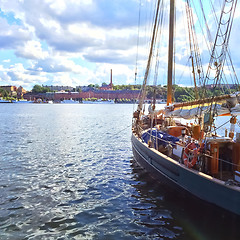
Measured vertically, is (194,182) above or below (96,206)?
above

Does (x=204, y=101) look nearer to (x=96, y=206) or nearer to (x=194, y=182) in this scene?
(x=194, y=182)

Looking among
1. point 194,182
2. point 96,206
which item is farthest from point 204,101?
point 96,206

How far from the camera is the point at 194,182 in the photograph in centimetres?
963

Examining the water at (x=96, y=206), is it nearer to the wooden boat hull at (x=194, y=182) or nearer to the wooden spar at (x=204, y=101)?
the wooden boat hull at (x=194, y=182)

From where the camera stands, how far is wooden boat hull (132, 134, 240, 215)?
8250 mm

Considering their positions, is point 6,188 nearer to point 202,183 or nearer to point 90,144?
point 202,183

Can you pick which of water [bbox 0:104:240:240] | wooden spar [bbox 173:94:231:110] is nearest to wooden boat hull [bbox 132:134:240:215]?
water [bbox 0:104:240:240]

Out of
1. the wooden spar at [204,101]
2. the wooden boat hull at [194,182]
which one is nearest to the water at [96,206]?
the wooden boat hull at [194,182]

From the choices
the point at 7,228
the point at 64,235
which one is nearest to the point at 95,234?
the point at 64,235

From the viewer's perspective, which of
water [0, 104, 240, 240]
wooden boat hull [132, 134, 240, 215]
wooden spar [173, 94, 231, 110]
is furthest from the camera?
wooden spar [173, 94, 231, 110]

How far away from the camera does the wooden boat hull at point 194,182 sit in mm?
8250

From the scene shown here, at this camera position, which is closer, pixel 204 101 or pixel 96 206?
pixel 96 206

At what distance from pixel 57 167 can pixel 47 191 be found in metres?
4.51

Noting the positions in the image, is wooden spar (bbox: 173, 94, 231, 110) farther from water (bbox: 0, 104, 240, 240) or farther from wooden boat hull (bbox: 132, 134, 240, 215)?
water (bbox: 0, 104, 240, 240)
